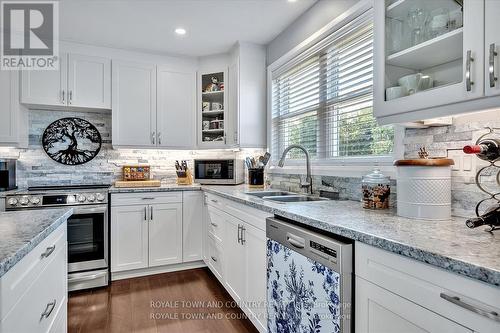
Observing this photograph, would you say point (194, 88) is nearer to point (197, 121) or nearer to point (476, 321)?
point (197, 121)

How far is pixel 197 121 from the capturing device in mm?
3615

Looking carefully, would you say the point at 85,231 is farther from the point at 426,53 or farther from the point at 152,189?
the point at 426,53

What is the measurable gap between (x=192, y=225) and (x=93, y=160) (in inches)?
56.8

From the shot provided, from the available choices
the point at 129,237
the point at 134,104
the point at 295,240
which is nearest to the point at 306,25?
the point at 295,240

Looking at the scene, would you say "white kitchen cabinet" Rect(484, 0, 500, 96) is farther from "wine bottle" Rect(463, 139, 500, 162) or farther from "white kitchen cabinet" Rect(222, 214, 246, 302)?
"white kitchen cabinet" Rect(222, 214, 246, 302)

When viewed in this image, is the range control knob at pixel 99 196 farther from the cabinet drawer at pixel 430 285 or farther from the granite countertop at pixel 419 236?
the cabinet drawer at pixel 430 285

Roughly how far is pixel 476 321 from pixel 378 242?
1.07 ft

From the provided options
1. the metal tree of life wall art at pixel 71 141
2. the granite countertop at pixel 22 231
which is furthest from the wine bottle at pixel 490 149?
the metal tree of life wall art at pixel 71 141

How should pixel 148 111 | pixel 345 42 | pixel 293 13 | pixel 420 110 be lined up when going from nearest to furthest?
pixel 420 110 → pixel 345 42 → pixel 293 13 → pixel 148 111

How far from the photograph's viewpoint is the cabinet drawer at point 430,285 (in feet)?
2.36

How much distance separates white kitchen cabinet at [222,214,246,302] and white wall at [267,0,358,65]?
1719 millimetres

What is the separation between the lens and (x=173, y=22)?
270 cm

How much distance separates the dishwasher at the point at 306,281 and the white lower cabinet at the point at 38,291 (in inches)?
42.8

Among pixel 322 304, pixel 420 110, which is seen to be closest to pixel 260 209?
pixel 322 304
